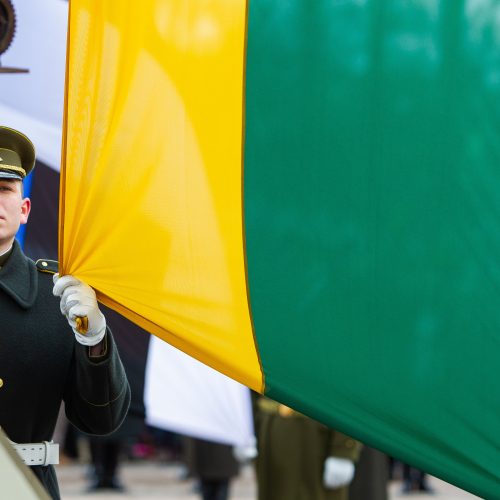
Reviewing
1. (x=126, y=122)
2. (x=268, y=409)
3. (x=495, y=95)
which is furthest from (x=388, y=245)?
(x=268, y=409)

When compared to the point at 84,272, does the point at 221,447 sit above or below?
below

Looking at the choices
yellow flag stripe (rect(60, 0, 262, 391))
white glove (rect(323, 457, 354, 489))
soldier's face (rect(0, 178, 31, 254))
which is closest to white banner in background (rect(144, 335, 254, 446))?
white glove (rect(323, 457, 354, 489))

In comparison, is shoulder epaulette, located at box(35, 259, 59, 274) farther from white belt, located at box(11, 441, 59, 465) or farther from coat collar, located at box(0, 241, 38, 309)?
white belt, located at box(11, 441, 59, 465)

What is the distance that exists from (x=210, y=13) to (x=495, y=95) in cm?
69

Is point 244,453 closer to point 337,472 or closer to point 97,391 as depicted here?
point 337,472

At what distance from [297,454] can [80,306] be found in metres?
4.08

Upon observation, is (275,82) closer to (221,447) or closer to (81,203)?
(81,203)

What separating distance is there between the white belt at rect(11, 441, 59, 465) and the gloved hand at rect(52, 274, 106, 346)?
28 cm

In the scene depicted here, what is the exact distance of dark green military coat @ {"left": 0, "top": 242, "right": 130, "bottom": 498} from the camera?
3.16 metres

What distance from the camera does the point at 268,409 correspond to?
708cm

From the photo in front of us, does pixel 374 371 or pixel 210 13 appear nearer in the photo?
pixel 374 371

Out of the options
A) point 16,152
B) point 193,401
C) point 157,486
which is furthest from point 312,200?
point 157,486

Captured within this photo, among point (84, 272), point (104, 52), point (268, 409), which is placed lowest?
point (268, 409)

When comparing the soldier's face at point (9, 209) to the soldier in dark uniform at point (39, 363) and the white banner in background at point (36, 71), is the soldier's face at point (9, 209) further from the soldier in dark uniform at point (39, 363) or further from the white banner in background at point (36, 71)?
the white banner in background at point (36, 71)
